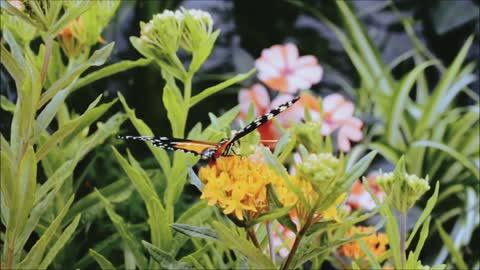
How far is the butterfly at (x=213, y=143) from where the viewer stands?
315 millimetres

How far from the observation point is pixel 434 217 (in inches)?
38.7

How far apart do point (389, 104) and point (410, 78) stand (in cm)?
6

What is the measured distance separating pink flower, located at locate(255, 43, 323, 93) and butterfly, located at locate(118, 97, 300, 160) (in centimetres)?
57

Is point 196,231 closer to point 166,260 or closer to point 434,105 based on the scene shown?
point 166,260

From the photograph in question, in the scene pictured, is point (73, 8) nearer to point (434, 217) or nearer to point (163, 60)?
point (163, 60)

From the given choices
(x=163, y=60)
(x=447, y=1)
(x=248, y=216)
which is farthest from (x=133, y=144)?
(x=447, y=1)

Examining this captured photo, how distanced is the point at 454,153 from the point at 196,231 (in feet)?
2.16

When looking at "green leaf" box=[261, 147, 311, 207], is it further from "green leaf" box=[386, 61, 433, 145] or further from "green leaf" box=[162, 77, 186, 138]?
"green leaf" box=[386, 61, 433, 145]

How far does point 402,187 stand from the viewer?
392 mm

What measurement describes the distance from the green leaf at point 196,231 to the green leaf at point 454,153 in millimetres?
655

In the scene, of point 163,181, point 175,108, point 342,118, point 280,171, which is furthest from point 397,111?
point 280,171

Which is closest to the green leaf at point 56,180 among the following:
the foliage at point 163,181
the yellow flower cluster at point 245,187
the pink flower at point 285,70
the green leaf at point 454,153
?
the foliage at point 163,181

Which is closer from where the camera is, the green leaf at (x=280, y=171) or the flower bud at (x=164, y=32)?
the green leaf at (x=280, y=171)

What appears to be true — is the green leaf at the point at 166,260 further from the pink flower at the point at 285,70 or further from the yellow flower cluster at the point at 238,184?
the pink flower at the point at 285,70
